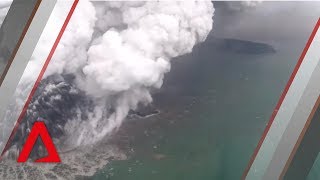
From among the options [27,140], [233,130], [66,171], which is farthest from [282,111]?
[27,140]

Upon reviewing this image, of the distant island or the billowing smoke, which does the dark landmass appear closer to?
the billowing smoke

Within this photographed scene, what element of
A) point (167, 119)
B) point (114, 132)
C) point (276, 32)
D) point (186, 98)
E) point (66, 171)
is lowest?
point (66, 171)

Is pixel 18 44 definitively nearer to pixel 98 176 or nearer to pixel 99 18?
pixel 99 18

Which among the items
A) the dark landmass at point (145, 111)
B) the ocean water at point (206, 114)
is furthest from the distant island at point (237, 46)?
the dark landmass at point (145, 111)

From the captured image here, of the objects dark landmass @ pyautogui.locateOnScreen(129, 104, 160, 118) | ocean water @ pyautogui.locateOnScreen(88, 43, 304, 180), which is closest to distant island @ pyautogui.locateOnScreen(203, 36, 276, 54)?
ocean water @ pyautogui.locateOnScreen(88, 43, 304, 180)

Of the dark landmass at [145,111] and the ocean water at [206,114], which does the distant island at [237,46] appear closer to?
→ the ocean water at [206,114]

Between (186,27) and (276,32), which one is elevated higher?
(276,32)

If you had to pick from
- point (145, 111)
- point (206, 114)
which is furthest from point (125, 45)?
point (206, 114)
